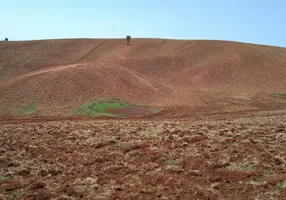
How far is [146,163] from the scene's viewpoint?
10.1 m

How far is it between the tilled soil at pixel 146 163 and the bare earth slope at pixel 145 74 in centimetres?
816

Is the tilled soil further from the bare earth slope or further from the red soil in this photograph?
the bare earth slope

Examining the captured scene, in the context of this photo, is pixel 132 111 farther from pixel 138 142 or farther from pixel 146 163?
pixel 146 163

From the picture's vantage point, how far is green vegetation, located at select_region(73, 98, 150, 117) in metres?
21.8

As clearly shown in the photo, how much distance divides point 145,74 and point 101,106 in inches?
545

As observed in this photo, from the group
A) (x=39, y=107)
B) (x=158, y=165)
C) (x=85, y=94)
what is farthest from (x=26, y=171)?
(x=85, y=94)

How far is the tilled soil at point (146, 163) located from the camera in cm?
802

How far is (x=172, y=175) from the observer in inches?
354

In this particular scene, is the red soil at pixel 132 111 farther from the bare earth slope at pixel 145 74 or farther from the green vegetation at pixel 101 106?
the bare earth slope at pixel 145 74

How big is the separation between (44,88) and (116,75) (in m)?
7.18

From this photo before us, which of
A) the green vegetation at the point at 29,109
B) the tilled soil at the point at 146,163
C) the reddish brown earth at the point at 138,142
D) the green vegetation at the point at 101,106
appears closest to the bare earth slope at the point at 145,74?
the reddish brown earth at the point at 138,142

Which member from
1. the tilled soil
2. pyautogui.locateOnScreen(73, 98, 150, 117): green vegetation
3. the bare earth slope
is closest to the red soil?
pyautogui.locateOnScreen(73, 98, 150, 117): green vegetation

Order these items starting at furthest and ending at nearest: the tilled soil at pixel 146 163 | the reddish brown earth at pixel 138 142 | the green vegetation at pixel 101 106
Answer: the green vegetation at pixel 101 106, the reddish brown earth at pixel 138 142, the tilled soil at pixel 146 163

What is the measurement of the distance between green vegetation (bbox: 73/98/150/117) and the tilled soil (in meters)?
6.66
